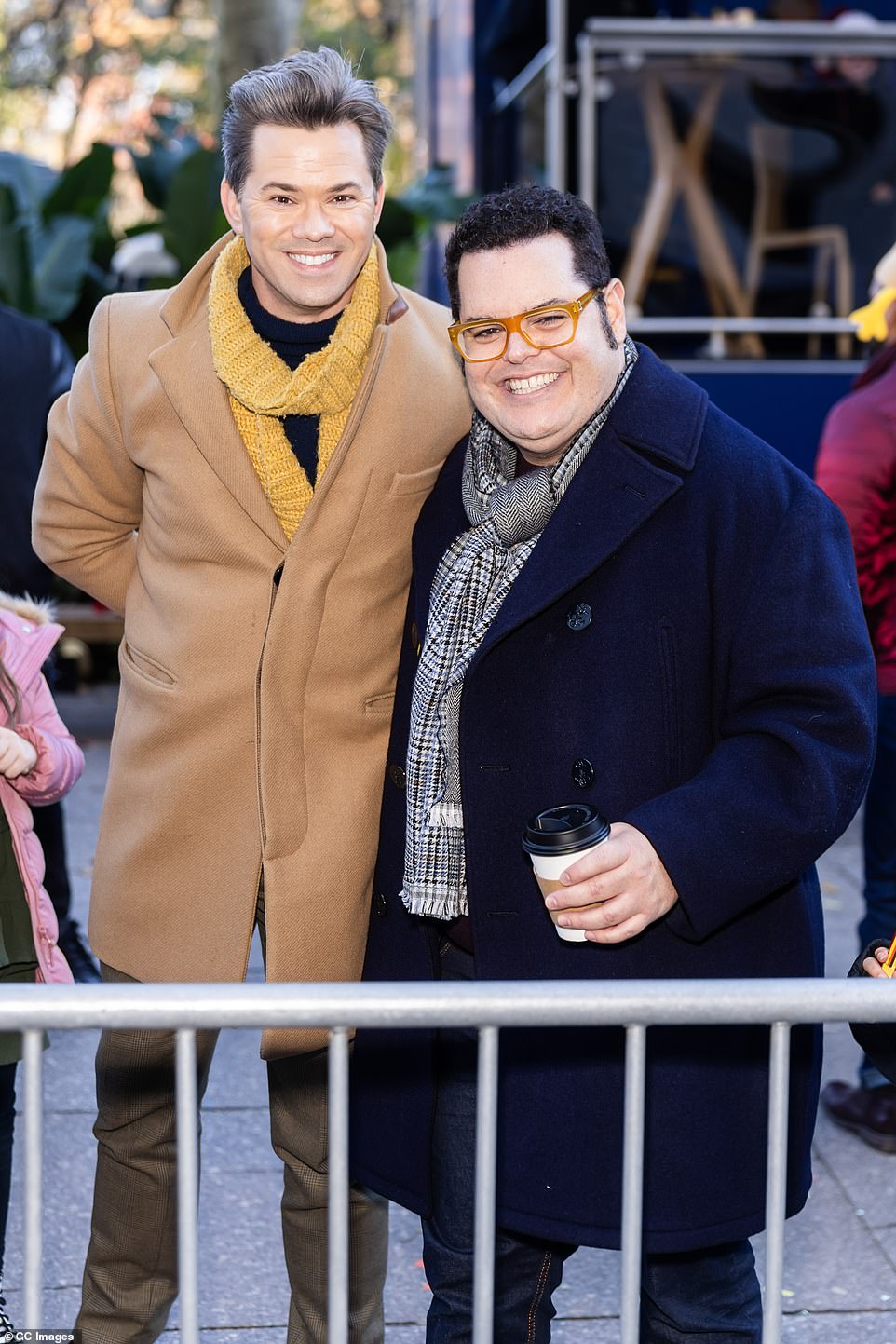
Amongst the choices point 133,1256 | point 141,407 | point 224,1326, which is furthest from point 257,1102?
point 141,407

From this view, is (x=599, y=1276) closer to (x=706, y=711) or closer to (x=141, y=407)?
(x=706, y=711)

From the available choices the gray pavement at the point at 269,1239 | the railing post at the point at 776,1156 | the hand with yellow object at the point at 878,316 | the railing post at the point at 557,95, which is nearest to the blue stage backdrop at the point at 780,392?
the railing post at the point at 557,95

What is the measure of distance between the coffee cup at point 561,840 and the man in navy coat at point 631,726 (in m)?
0.08

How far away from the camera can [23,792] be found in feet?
9.92

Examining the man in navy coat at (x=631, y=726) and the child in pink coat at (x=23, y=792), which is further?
the child in pink coat at (x=23, y=792)

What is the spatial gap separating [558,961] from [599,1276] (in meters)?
1.44

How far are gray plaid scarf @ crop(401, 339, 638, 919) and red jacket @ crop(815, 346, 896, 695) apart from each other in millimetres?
1837

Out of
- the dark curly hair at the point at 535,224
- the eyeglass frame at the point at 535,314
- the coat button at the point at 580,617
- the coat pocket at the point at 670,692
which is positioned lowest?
the coat pocket at the point at 670,692

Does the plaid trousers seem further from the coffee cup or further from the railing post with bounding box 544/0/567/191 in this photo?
the railing post with bounding box 544/0/567/191

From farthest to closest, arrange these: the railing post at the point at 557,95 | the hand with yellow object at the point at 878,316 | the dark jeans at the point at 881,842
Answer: the railing post at the point at 557,95, the hand with yellow object at the point at 878,316, the dark jeans at the point at 881,842

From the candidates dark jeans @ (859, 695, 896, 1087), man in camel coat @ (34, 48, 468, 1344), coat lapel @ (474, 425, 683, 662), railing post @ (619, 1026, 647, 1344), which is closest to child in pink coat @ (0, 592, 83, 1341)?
man in camel coat @ (34, 48, 468, 1344)

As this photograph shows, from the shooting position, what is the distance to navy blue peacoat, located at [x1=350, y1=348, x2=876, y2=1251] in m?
2.23

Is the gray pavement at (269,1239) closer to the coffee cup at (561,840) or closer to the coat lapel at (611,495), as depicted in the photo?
the coffee cup at (561,840)

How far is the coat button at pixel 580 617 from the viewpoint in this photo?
2.31 metres
